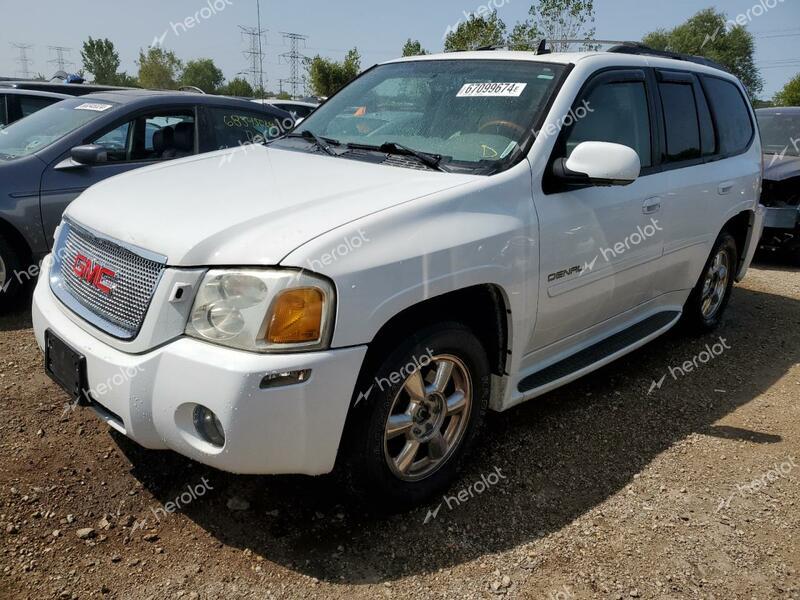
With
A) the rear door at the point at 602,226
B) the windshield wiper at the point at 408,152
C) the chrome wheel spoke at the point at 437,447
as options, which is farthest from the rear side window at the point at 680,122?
the chrome wheel spoke at the point at 437,447

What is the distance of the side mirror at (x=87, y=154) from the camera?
184 inches

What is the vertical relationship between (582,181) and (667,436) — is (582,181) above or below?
above

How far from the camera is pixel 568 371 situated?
10.5 feet

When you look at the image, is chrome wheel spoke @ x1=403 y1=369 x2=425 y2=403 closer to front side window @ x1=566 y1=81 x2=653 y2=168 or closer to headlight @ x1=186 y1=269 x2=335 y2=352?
headlight @ x1=186 y1=269 x2=335 y2=352

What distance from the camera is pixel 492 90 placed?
3.15m

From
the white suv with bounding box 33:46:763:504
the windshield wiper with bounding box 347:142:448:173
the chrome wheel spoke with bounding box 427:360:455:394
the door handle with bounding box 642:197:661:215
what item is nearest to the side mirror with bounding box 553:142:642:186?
the white suv with bounding box 33:46:763:504

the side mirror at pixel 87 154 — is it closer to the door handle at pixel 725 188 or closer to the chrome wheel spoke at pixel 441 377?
the chrome wheel spoke at pixel 441 377

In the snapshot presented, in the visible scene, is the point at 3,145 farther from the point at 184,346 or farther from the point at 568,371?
the point at 568,371

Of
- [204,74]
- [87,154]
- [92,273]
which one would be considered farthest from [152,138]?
[204,74]

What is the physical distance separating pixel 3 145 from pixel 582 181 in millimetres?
4540

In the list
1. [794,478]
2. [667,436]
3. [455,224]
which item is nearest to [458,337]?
[455,224]

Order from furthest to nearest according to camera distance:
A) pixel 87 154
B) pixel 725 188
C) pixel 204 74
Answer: pixel 204 74 → pixel 87 154 → pixel 725 188

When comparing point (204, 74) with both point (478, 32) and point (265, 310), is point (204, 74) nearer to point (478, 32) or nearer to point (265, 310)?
point (478, 32)

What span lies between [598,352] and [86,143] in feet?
13.2
